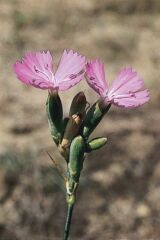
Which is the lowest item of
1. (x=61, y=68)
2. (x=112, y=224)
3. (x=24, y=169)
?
(x=112, y=224)

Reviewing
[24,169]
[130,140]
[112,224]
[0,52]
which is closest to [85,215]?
[112,224]

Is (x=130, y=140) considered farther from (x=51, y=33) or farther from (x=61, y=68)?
(x=61, y=68)

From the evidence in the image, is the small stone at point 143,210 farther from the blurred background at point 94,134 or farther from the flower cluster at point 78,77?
the flower cluster at point 78,77

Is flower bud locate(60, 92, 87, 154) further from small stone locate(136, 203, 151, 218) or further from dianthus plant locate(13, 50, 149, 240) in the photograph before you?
small stone locate(136, 203, 151, 218)

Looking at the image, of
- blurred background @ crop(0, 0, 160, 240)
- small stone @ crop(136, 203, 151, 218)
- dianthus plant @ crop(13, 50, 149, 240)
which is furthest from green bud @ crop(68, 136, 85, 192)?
small stone @ crop(136, 203, 151, 218)

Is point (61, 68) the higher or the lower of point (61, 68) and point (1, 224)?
the higher

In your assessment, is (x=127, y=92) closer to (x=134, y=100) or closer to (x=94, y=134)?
(x=134, y=100)

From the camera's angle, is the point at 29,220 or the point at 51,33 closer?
the point at 29,220
